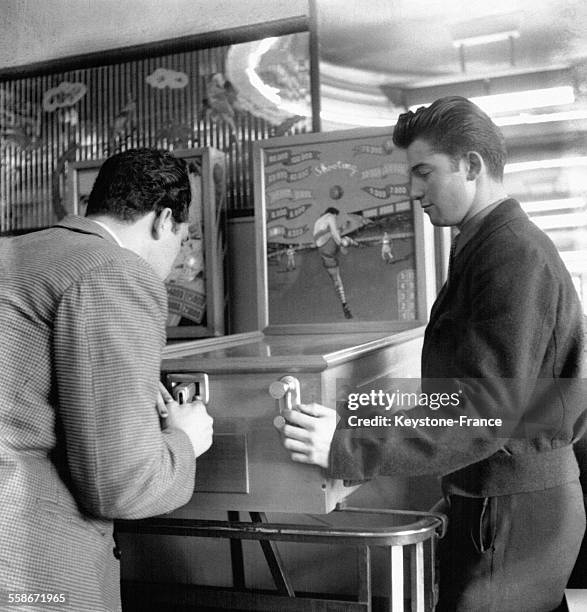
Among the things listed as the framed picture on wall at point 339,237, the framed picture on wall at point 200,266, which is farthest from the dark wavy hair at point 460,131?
the framed picture on wall at point 200,266

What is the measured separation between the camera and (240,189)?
2277mm

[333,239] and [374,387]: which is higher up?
[333,239]

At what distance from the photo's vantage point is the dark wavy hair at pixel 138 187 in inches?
49.6

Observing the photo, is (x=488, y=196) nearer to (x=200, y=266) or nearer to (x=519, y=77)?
(x=519, y=77)

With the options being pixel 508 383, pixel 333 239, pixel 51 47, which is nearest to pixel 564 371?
pixel 508 383

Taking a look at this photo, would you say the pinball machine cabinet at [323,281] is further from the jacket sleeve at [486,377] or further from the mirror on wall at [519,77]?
the mirror on wall at [519,77]

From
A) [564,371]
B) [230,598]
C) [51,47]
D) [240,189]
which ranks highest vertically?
[51,47]

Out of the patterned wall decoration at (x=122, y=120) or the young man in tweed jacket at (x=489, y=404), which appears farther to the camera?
the patterned wall decoration at (x=122, y=120)

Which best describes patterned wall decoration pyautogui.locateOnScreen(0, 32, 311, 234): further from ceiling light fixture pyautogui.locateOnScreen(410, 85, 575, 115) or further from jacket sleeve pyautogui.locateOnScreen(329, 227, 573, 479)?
jacket sleeve pyautogui.locateOnScreen(329, 227, 573, 479)

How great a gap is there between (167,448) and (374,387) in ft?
1.45

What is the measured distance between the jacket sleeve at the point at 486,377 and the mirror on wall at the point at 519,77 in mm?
113

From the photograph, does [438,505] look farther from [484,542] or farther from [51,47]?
[51,47]

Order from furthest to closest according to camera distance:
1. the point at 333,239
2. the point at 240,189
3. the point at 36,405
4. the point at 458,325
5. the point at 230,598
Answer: the point at 240,189 → the point at 333,239 → the point at 230,598 → the point at 458,325 → the point at 36,405

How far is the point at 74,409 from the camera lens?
991 millimetres
